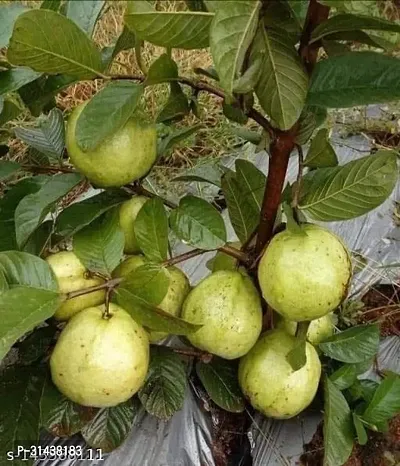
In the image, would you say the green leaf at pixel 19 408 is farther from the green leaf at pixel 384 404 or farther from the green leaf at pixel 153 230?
the green leaf at pixel 384 404

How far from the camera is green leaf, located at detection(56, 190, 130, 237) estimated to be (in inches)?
44.7

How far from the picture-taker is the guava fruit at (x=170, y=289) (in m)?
1.19

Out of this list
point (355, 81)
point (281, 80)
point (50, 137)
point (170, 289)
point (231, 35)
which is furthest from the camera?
point (50, 137)

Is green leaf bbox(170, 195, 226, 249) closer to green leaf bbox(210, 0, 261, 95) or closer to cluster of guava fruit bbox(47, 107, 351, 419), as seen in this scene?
cluster of guava fruit bbox(47, 107, 351, 419)

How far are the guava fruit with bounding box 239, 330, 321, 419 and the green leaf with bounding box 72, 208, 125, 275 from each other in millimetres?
301

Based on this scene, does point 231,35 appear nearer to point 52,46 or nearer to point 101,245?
point 52,46

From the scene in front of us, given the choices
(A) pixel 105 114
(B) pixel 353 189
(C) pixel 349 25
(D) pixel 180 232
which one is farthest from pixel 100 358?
(C) pixel 349 25

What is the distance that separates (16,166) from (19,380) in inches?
14.4

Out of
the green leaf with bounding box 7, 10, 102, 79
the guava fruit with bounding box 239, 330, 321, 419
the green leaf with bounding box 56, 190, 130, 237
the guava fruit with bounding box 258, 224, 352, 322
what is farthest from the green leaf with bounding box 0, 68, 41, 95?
the guava fruit with bounding box 239, 330, 321, 419

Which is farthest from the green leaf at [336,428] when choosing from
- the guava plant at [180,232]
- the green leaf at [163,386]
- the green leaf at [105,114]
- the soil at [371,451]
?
the green leaf at [105,114]

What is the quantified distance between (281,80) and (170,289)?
1.53ft

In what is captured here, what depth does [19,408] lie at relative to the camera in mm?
1168

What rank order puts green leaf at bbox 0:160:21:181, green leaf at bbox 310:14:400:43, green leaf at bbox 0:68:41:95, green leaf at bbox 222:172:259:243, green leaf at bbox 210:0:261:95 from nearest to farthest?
1. green leaf at bbox 210:0:261:95
2. green leaf at bbox 310:14:400:43
3. green leaf at bbox 0:68:41:95
4. green leaf at bbox 0:160:21:181
5. green leaf at bbox 222:172:259:243

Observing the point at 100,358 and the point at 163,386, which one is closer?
the point at 100,358
